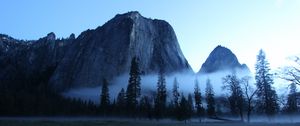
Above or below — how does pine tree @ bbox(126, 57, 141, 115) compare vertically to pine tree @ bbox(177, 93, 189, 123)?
above

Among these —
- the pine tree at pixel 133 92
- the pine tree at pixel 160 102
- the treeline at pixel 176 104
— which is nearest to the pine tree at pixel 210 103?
the treeline at pixel 176 104

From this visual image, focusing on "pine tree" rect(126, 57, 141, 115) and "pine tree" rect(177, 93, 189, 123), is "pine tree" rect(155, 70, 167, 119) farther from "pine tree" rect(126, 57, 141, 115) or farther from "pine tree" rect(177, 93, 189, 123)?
"pine tree" rect(177, 93, 189, 123)

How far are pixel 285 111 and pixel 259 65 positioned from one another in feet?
77.1

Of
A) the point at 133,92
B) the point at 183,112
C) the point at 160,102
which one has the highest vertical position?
the point at 133,92

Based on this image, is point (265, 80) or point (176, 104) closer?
point (265, 80)

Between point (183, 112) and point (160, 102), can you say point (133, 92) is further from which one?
point (183, 112)

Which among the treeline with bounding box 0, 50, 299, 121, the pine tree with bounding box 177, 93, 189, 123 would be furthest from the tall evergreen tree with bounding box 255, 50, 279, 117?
the pine tree with bounding box 177, 93, 189, 123

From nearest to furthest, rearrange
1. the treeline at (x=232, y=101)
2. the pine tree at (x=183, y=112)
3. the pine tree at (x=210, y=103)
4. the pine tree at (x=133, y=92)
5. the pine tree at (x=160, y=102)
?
the treeline at (x=232, y=101)
the pine tree at (x=183, y=112)
the pine tree at (x=133, y=92)
the pine tree at (x=160, y=102)
the pine tree at (x=210, y=103)

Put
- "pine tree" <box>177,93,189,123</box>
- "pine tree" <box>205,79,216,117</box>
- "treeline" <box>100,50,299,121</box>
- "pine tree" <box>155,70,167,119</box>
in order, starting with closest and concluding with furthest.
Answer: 1. "treeline" <box>100,50,299,121</box>
2. "pine tree" <box>177,93,189,123</box>
3. "pine tree" <box>155,70,167,119</box>
4. "pine tree" <box>205,79,216,117</box>

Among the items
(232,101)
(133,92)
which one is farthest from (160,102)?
(232,101)

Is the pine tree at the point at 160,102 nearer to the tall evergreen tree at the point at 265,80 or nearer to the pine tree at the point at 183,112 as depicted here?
the pine tree at the point at 183,112

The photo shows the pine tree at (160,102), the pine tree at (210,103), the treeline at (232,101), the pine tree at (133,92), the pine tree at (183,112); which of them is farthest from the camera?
the pine tree at (210,103)

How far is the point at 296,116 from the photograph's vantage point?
10131 centimetres

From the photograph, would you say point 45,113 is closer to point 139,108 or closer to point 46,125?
point 139,108
